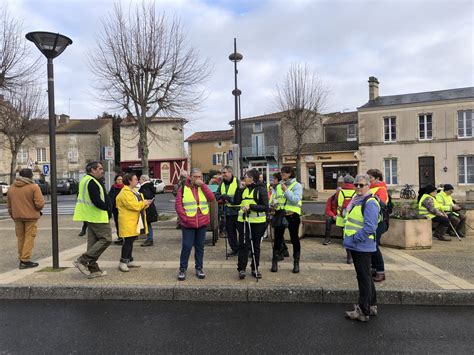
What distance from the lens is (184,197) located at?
5.67 m

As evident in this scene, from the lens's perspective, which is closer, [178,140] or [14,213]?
[14,213]

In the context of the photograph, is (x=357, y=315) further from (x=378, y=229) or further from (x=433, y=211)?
(x=433, y=211)

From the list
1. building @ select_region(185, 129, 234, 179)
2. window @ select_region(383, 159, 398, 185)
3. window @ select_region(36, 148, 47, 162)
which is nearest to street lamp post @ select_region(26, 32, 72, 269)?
window @ select_region(383, 159, 398, 185)

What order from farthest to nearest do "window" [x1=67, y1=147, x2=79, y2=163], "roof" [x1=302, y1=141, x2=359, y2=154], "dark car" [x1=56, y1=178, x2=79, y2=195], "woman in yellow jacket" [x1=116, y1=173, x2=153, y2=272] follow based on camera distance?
"window" [x1=67, y1=147, x2=79, y2=163] → "dark car" [x1=56, y1=178, x2=79, y2=195] → "roof" [x1=302, y1=141, x2=359, y2=154] → "woman in yellow jacket" [x1=116, y1=173, x2=153, y2=272]

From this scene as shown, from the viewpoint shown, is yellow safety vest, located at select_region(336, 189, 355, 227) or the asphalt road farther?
yellow safety vest, located at select_region(336, 189, 355, 227)

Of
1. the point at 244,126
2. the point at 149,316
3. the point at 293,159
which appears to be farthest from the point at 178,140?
the point at 149,316

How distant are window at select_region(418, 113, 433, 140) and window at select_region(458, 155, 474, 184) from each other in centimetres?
264

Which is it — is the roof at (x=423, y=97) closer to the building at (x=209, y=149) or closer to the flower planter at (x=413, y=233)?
the building at (x=209, y=149)

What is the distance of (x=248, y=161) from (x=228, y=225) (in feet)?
108

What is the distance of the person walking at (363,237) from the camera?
4.21 metres

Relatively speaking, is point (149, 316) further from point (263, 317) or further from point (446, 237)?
point (446, 237)

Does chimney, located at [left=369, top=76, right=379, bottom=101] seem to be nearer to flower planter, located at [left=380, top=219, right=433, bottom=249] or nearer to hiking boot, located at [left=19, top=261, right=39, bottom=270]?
flower planter, located at [left=380, top=219, right=433, bottom=249]

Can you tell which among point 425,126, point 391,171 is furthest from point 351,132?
point 425,126

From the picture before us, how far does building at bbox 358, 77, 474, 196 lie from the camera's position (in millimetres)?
27750
